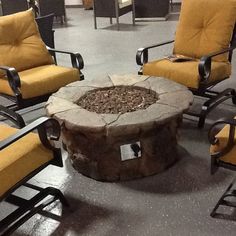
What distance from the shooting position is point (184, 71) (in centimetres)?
309

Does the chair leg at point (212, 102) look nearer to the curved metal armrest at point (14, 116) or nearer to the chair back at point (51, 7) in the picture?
the curved metal armrest at point (14, 116)

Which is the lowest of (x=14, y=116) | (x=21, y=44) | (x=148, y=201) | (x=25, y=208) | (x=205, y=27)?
(x=148, y=201)

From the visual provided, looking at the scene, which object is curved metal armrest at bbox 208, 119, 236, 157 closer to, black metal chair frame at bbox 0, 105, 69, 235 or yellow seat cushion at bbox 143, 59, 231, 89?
black metal chair frame at bbox 0, 105, 69, 235

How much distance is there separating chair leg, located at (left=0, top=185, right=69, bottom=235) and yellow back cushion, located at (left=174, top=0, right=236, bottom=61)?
1.91 metres

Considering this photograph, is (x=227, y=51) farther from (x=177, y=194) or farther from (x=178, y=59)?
(x=177, y=194)

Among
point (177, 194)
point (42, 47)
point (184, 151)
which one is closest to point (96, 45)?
point (42, 47)

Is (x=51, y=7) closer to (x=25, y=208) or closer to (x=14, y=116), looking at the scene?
(x=14, y=116)

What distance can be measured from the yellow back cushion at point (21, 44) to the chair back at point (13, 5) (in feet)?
11.7

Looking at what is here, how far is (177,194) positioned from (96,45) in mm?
3914

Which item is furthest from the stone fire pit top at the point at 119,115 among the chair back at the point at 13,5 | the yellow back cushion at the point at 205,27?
the chair back at the point at 13,5

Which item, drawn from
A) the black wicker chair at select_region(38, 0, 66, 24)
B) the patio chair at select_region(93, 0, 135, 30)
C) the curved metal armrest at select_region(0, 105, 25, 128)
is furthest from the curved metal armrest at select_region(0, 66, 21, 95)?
the black wicker chair at select_region(38, 0, 66, 24)

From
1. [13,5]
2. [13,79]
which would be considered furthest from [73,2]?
[13,79]

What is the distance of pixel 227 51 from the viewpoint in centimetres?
318

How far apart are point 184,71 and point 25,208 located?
5.62 feet
